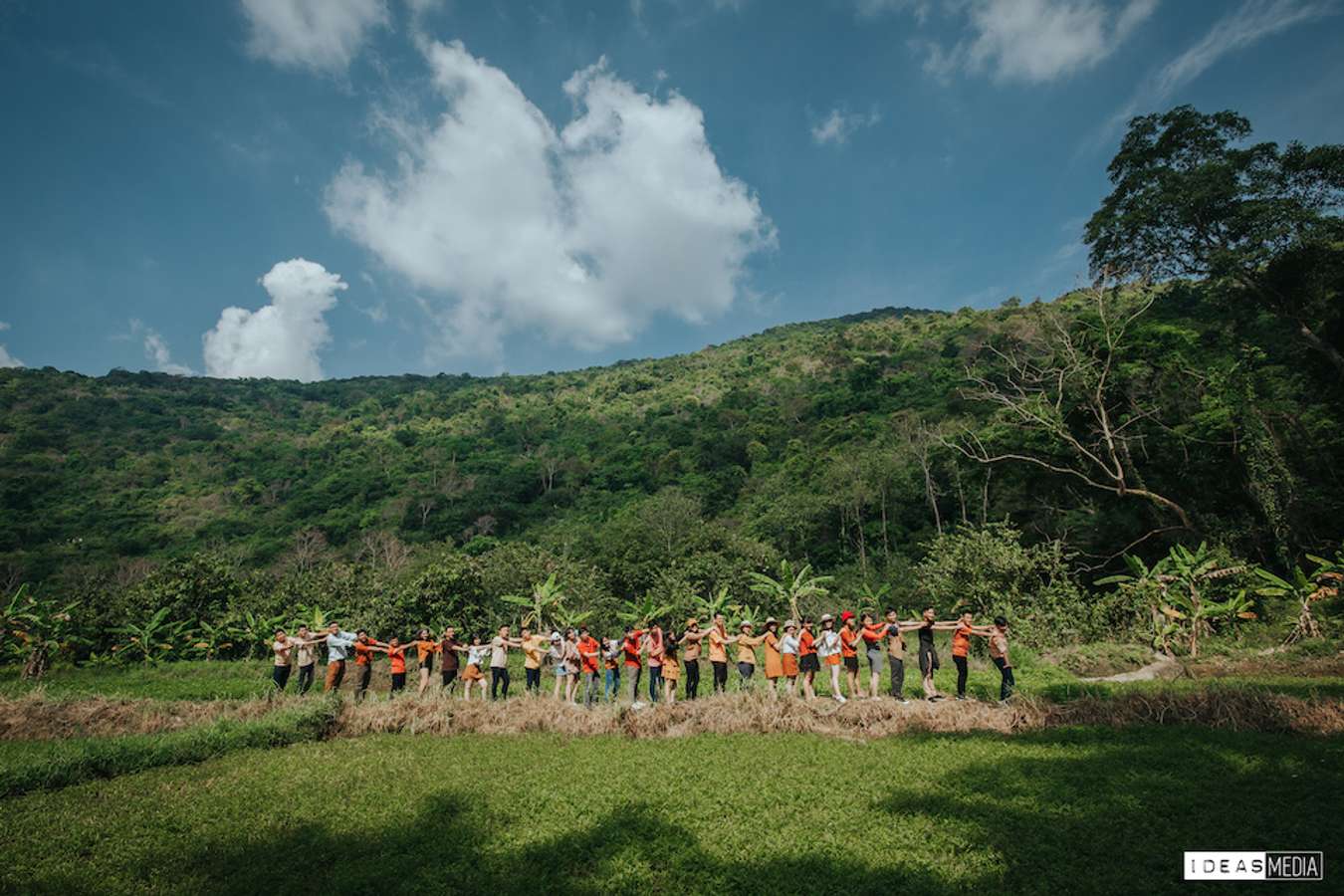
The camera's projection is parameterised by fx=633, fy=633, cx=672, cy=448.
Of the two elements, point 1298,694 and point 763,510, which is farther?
point 763,510

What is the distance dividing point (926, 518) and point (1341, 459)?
28.7 metres

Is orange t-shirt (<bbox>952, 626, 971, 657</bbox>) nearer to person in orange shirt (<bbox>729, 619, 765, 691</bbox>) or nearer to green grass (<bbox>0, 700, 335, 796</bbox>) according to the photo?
person in orange shirt (<bbox>729, 619, 765, 691</bbox>)

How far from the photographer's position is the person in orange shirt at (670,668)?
13188 millimetres

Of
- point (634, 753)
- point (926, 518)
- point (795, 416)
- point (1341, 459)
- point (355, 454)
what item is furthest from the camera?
point (355, 454)

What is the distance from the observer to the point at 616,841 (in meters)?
6.69

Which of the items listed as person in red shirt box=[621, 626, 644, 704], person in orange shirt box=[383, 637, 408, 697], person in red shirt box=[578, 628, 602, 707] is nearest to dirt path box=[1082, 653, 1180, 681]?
person in red shirt box=[621, 626, 644, 704]

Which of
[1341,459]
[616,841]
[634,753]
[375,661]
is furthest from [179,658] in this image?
[1341,459]

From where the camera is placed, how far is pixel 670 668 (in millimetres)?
13398

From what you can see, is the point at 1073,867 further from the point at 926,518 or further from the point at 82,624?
the point at 926,518

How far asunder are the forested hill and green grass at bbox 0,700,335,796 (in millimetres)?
24939

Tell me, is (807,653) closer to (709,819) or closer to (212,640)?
(709,819)

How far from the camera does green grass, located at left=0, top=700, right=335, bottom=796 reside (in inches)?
339

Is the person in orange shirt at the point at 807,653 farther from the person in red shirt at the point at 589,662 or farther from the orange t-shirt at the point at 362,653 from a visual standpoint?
the orange t-shirt at the point at 362,653

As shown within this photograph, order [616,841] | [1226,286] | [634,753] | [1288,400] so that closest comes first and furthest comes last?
[616,841]
[634,753]
[1288,400]
[1226,286]
